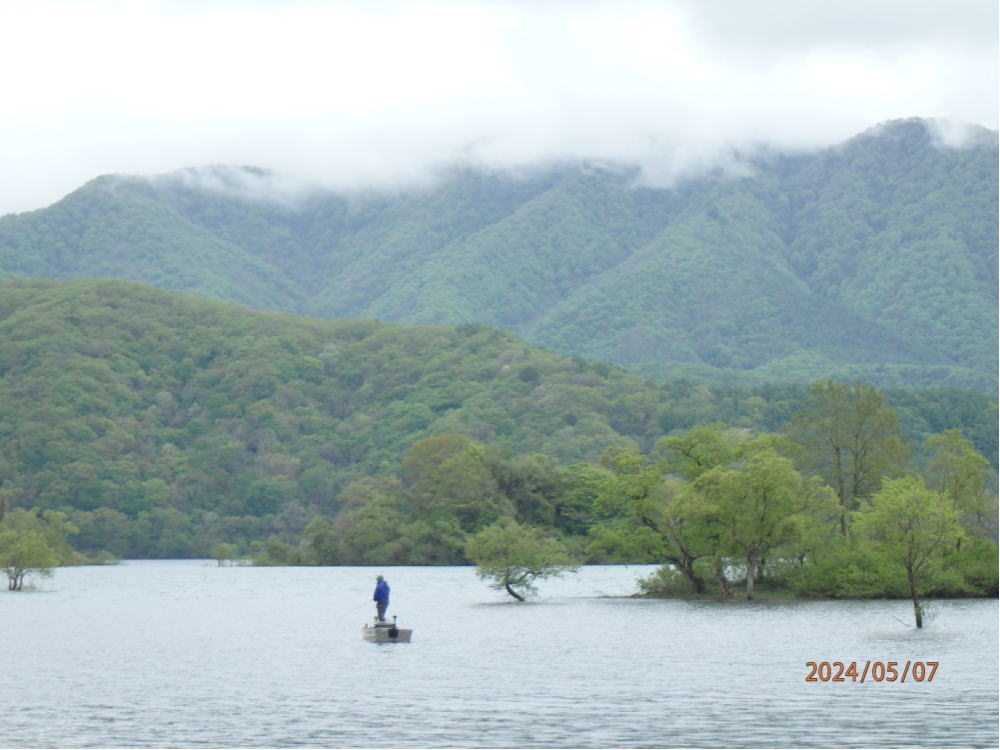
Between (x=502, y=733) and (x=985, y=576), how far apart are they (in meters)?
57.9

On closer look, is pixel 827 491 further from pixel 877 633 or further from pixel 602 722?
pixel 602 722

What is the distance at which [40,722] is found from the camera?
1706 inches

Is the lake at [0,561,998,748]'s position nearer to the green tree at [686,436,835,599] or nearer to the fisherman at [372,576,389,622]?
the fisherman at [372,576,389,622]

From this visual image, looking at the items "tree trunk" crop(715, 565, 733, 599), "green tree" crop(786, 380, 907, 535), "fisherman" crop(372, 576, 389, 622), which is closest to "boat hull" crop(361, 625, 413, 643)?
"fisherman" crop(372, 576, 389, 622)

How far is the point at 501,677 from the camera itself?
5288 cm

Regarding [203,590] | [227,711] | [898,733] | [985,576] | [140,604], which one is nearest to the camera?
[898,733]

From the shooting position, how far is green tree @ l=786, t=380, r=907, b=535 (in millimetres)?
100500

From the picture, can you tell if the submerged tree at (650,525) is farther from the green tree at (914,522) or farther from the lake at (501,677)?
the green tree at (914,522)

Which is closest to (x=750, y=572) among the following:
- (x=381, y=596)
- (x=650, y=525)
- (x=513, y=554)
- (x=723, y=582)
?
(x=723, y=582)

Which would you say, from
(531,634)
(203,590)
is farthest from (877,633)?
(203,590)

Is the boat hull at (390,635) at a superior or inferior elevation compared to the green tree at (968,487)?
inferior

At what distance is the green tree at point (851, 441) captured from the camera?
10050 centimetres

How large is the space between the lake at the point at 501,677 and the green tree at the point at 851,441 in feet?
51.4
